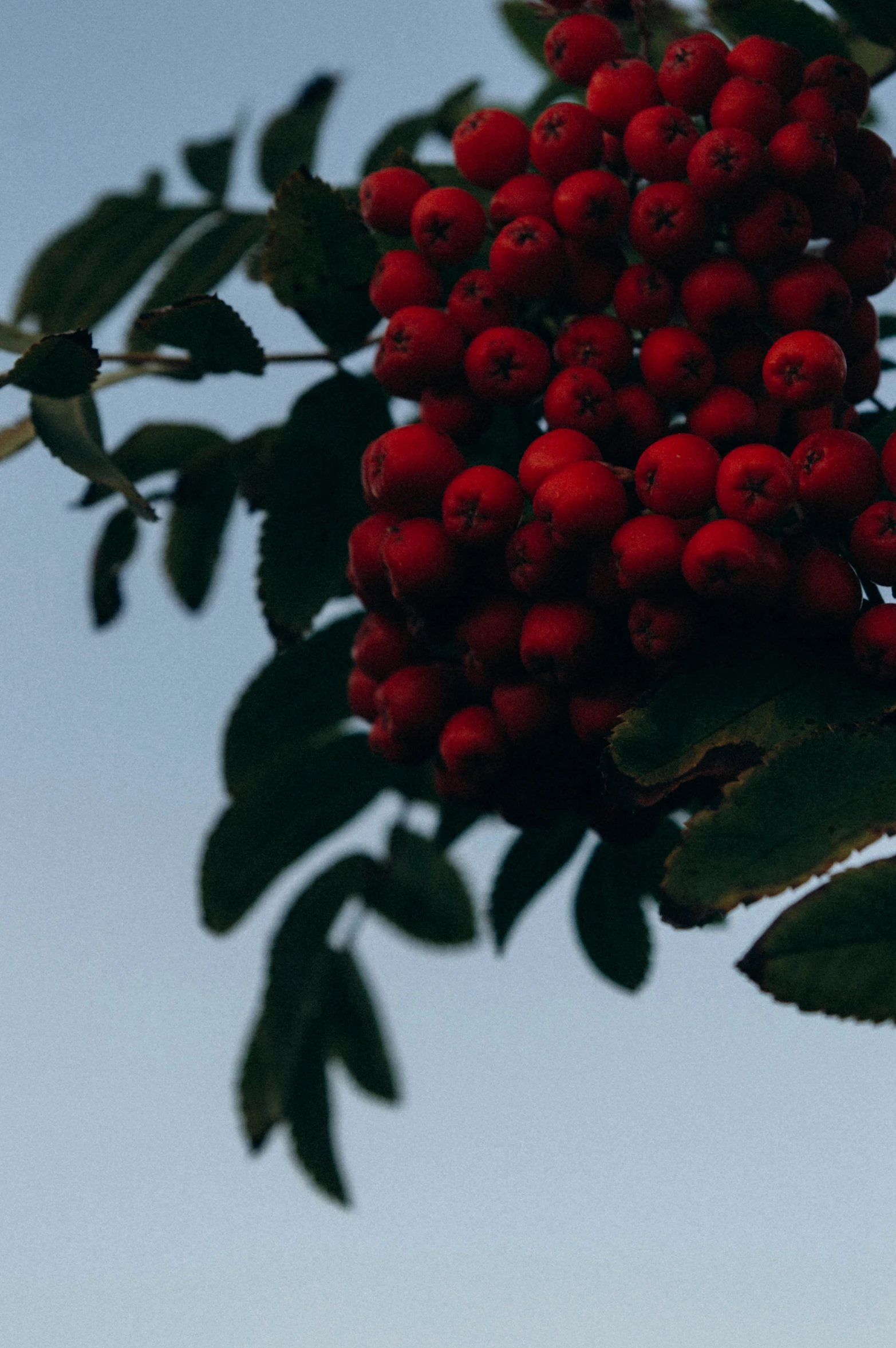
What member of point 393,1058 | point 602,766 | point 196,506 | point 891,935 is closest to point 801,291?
point 602,766

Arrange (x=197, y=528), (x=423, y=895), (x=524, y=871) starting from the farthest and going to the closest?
(x=423, y=895) → (x=197, y=528) → (x=524, y=871)

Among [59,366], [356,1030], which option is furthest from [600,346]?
[356,1030]

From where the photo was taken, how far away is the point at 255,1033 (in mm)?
2385

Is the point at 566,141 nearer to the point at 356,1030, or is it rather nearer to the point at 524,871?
the point at 524,871

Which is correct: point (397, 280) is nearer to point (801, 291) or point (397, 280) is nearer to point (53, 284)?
point (801, 291)

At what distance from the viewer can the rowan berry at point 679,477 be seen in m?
1.34

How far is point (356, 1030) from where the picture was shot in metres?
2.60

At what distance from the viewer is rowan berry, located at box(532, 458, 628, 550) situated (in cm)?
133

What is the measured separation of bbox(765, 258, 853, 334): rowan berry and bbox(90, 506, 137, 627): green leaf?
1219mm

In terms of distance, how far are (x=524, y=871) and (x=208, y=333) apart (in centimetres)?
94

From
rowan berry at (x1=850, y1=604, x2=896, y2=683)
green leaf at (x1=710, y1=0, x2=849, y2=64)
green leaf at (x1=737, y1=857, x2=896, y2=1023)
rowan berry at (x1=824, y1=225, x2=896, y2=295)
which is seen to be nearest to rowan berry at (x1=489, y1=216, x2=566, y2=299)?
rowan berry at (x1=824, y1=225, x2=896, y2=295)

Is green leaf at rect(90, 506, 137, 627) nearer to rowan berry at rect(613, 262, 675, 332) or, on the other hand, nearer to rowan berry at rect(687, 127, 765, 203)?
rowan berry at rect(613, 262, 675, 332)

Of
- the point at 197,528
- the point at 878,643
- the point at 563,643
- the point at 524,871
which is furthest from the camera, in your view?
the point at 197,528

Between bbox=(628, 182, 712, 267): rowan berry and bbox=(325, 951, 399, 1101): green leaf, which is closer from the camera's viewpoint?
bbox=(628, 182, 712, 267): rowan berry
